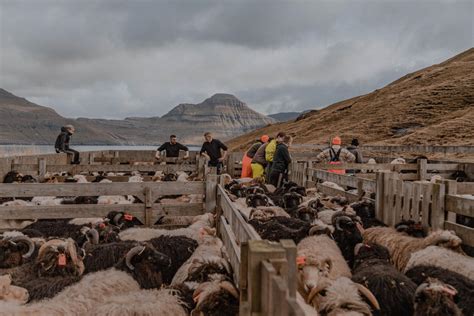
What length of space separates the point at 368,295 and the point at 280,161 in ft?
27.8

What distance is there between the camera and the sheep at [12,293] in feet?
14.1

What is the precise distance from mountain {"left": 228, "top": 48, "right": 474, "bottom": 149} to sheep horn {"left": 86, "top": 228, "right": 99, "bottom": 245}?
28358 millimetres

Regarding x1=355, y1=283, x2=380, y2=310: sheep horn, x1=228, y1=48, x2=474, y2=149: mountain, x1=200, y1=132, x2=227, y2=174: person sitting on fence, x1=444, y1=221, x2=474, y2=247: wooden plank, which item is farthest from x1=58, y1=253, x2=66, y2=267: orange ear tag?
x1=228, y1=48, x2=474, y2=149: mountain

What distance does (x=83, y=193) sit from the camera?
725cm

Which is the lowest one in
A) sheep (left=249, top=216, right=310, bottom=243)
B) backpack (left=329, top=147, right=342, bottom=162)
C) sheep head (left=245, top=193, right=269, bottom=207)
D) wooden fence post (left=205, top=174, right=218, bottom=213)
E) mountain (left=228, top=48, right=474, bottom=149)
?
sheep (left=249, top=216, right=310, bottom=243)

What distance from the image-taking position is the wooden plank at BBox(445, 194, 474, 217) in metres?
5.77

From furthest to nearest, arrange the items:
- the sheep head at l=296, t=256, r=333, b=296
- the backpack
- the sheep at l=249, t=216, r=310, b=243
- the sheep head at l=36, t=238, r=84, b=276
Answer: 1. the backpack
2. the sheep at l=249, t=216, r=310, b=243
3. the sheep head at l=36, t=238, r=84, b=276
4. the sheep head at l=296, t=256, r=333, b=296

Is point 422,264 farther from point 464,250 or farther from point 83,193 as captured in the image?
point 83,193

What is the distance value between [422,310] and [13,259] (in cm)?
495

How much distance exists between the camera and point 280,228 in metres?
6.95

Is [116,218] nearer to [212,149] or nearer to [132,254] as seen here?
[132,254]

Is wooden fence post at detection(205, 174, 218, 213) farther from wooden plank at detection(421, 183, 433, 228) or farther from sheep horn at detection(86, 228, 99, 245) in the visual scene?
wooden plank at detection(421, 183, 433, 228)

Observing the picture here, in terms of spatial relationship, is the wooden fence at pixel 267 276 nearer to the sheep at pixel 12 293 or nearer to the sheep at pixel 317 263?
the sheep at pixel 317 263

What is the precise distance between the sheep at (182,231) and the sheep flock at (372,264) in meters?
0.91
